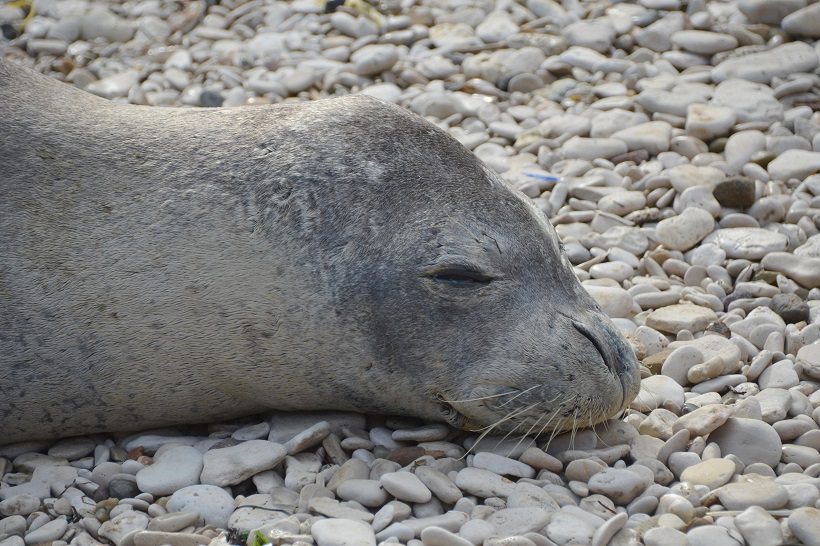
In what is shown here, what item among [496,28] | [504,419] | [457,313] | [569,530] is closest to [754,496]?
[569,530]

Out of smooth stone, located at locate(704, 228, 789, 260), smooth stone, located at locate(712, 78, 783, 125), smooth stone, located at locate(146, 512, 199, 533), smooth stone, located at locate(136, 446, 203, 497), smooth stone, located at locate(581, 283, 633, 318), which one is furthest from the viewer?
smooth stone, located at locate(712, 78, 783, 125)

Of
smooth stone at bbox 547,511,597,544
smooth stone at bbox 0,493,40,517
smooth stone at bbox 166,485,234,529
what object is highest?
smooth stone at bbox 547,511,597,544

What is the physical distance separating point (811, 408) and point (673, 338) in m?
0.73

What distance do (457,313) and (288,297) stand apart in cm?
53

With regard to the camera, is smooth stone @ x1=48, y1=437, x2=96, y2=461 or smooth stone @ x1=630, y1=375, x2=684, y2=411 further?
smooth stone @ x1=630, y1=375, x2=684, y2=411

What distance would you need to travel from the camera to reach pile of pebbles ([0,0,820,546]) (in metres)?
3.11

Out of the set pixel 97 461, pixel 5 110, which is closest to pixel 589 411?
pixel 97 461

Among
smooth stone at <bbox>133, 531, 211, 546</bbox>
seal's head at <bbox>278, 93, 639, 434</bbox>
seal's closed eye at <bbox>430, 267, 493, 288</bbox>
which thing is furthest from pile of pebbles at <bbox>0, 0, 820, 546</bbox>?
seal's closed eye at <bbox>430, 267, 493, 288</bbox>

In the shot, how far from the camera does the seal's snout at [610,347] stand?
343 centimetres

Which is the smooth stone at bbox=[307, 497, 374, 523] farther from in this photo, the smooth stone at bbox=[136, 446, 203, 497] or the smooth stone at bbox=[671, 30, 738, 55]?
the smooth stone at bbox=[671, 30, 738, 55]

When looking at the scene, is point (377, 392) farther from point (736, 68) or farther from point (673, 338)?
point (736, 68)

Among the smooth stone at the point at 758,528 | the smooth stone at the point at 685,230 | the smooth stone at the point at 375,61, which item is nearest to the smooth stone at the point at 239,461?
the smooth stone at the point at 758,528

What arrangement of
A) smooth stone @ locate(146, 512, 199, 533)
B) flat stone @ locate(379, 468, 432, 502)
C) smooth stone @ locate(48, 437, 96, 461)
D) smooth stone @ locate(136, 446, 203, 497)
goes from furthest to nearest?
smooth stone @ locate(48, 437, 96, 461) < smooth stone @ locate(136, 446, 203, 497) < flat stone @ locate(379, 468, 432, 502) < smooth stone @ locate(146, 512, 199, 533)

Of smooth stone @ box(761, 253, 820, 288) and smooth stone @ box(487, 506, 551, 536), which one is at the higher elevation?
smooth stone @ box(761, 253, 820, 288)
